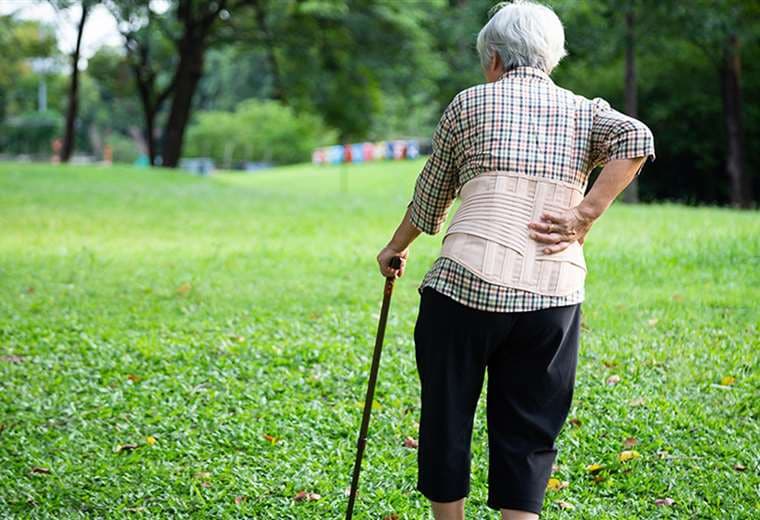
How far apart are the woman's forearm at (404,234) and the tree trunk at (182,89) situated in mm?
23750

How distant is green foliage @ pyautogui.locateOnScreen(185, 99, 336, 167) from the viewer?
188 feet

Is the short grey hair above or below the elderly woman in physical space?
above

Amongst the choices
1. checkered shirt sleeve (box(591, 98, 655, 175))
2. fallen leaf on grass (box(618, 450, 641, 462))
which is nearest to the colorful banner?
fallen leaf on grass (box(618, 450, 641, 462))

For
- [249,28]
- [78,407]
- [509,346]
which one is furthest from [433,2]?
[509,346]

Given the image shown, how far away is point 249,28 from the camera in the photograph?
27.3 metres

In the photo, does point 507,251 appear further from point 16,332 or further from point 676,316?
point 16,332

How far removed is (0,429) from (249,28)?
2340cm

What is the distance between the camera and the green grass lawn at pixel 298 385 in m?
4.37

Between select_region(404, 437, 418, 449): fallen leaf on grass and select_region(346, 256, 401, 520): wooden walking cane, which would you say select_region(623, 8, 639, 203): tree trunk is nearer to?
select_region(404, 437, 418, 449): fallen leaf on grass

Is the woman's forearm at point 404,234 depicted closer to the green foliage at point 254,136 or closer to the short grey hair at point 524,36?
the short grey hair at point 524,36

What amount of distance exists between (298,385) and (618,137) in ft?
10.5

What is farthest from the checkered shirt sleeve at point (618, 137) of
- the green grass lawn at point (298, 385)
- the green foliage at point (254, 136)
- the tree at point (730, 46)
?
the green foliage at point (254, 136)

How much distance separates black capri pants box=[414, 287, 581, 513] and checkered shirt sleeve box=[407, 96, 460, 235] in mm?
286

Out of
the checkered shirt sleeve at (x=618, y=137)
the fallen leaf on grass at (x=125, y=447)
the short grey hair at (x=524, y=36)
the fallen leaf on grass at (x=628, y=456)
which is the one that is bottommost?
the fallen leaf on grass at (x=125, y=447)
